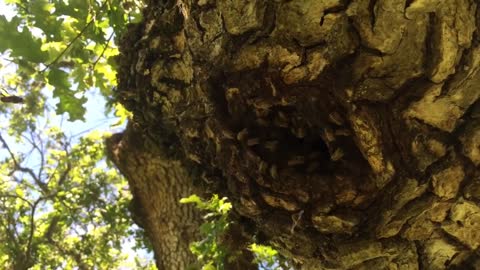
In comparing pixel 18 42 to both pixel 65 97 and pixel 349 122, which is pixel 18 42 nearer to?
pixel 65 97

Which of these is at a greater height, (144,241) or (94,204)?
(94,204)

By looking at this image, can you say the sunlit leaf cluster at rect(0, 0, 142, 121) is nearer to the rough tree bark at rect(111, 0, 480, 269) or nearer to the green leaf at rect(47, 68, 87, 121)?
the green leaf at rect(47, 68, 87, 121)

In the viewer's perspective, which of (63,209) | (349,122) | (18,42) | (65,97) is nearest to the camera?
(349,122)

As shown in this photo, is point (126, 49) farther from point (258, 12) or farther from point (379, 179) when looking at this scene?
point (379, 179)

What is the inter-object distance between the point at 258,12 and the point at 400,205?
854 millimetres

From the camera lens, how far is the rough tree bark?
165cm

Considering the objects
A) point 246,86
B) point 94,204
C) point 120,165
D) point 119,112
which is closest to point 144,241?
point 120,165

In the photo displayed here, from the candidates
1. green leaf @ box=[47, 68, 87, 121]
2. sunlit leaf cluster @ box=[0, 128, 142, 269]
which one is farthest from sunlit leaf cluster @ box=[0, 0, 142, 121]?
sunlit leaf cluster @ box=[0, 128, 142, 269]

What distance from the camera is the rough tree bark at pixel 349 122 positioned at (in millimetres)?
1646

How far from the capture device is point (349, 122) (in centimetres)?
180

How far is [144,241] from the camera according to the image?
5133 millimetres

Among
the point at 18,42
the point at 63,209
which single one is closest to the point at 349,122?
the point at 18,42

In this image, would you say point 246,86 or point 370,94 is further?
point 246,86

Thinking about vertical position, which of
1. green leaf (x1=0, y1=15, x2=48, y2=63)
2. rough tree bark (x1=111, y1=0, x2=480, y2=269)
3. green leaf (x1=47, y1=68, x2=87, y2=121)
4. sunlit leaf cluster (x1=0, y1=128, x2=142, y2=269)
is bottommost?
rough tree bark (x1=111, y1=0, x2=480, y2=269)
